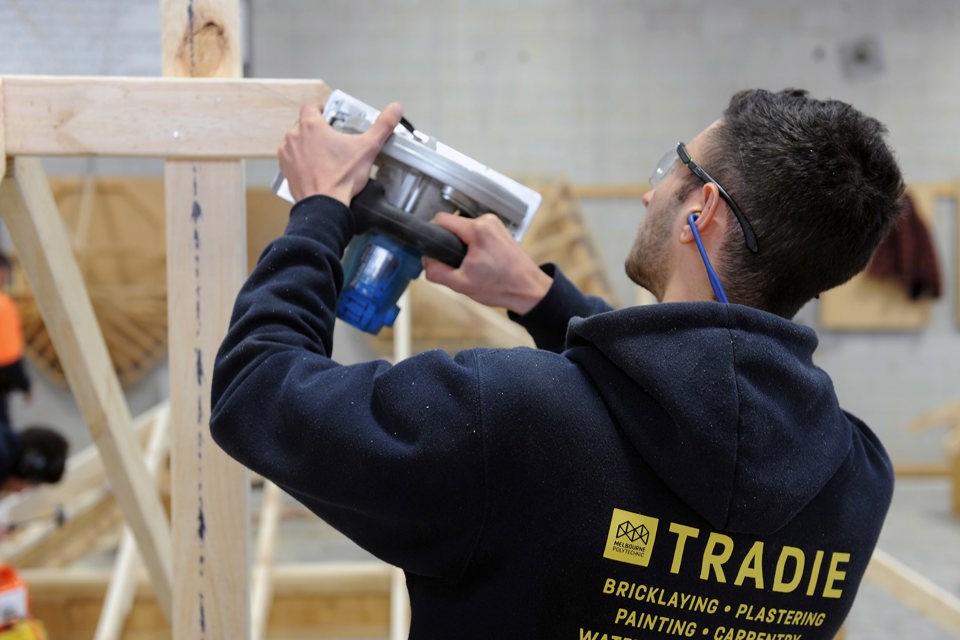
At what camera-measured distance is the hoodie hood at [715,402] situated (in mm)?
807

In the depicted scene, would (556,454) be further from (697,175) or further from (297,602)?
(297,602)

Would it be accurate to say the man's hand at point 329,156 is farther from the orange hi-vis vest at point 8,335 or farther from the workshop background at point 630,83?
the workshop background at point 630,83

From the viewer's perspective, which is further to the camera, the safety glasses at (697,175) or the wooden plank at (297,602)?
the wooden plank at (297,602)

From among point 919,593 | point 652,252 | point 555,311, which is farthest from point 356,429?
point 919,593

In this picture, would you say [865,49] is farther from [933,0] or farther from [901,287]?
[901,287]

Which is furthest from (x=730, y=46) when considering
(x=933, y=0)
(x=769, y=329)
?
(x=769, y=329)

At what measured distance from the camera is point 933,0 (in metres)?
6.54

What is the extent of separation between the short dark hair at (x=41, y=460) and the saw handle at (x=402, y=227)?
294 centimetres

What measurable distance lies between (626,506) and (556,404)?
5.0 inches

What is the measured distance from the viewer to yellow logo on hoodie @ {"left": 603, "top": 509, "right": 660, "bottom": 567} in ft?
2.73

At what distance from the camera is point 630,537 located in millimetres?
837

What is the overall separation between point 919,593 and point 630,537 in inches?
79.0

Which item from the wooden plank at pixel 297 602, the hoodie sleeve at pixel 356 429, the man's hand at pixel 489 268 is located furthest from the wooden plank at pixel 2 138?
the wooden plank at pixel 297 602

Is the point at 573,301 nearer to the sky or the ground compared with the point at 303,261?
nearer to the ground
